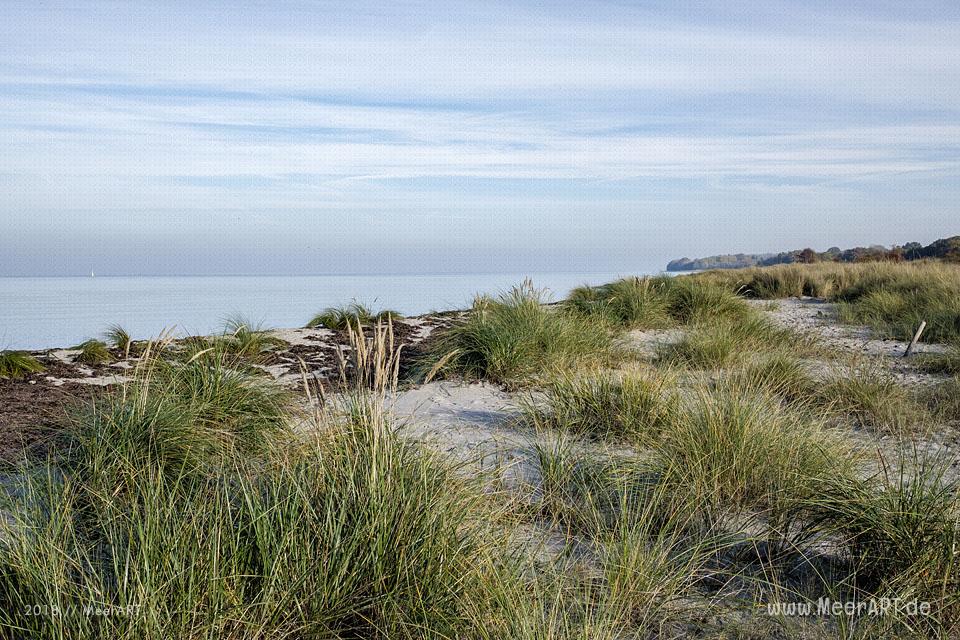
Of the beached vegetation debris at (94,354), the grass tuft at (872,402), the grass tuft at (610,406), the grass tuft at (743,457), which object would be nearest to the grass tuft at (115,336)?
the beached vegetation debris at (94,354)

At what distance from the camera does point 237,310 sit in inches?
299

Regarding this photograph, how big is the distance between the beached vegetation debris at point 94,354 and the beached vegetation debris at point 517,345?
323 centimetres

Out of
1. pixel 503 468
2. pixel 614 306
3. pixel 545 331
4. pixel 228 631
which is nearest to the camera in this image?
pixel 228 631

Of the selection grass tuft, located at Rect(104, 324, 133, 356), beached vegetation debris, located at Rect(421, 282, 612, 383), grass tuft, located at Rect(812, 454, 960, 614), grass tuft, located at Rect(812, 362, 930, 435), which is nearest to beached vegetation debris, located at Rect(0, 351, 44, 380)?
grass tuft, located at Rect(104, 324, 133, 356)

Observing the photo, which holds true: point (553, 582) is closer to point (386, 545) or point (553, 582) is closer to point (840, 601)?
point (386, 545)

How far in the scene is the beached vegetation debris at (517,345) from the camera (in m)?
Answer: 5.98

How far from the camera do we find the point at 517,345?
6078 mm

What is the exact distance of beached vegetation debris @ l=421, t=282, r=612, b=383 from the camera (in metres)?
5.98

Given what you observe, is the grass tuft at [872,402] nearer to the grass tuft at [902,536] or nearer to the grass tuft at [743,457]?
the grass tuft at [743,457]

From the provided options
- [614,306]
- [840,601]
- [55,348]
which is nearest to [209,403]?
[840,601]

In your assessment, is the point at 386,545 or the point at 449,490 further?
the point at 449,490

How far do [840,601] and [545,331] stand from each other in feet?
13.9

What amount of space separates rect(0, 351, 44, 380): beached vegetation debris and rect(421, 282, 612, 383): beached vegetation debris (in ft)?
11.5

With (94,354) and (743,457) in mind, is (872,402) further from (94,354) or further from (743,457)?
(94,354)
